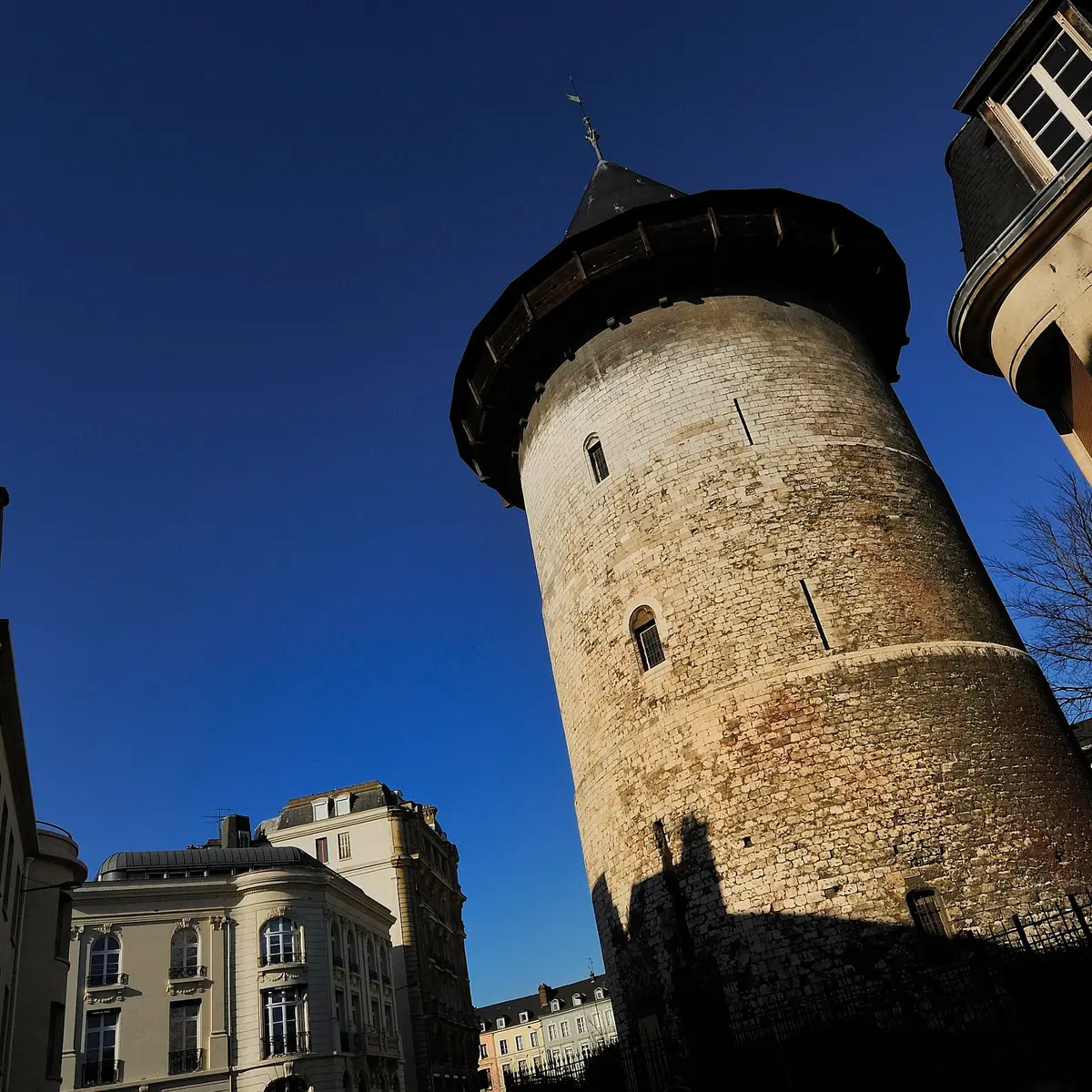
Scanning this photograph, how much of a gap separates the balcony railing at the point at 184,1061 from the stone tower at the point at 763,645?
64.0 feet

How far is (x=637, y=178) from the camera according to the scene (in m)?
19.8

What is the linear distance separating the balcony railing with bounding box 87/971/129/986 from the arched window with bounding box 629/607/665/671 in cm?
2289

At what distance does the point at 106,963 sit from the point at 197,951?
2738 mm

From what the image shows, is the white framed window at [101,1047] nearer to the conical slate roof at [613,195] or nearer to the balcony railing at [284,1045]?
the balcony railing at [284,1045]

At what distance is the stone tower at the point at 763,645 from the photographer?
1079cm

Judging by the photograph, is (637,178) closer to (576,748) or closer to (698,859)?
(576,748)

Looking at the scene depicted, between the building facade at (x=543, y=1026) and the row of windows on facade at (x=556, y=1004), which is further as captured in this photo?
the row of windows on facade at (x=556, y=1004)

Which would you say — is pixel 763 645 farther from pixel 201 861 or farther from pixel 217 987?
pixel 201 861

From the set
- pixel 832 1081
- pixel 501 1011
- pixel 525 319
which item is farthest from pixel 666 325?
pixel 501 1011

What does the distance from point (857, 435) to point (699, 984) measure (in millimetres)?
8939

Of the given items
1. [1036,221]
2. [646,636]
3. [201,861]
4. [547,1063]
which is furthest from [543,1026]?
[1036,221]

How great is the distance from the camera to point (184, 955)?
28.0 m

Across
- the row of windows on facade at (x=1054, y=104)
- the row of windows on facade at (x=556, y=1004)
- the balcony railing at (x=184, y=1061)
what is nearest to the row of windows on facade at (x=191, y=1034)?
the balcony railing at (x=184, y=1061)

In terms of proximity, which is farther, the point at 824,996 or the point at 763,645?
the point at 763,645
